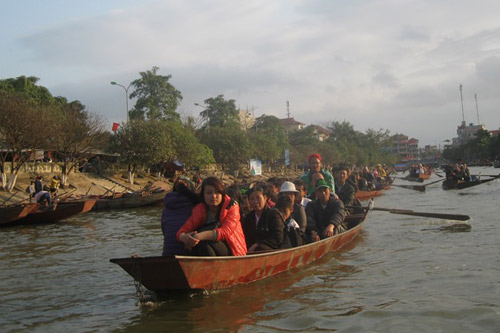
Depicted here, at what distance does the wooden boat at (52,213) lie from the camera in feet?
52.4

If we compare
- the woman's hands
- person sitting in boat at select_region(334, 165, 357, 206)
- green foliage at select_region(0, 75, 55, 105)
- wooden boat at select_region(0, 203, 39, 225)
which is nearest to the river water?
the woman's hands

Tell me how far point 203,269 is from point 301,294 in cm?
149

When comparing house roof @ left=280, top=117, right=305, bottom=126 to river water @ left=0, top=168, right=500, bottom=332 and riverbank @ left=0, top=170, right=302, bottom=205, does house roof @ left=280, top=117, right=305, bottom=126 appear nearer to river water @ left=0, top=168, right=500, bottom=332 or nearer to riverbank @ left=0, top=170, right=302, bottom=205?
riverbank @ left=0, top=170, right=302, bottom=205

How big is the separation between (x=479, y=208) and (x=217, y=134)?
98.9ft

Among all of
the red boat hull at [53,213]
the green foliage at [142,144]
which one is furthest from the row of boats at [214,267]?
the green foliage at [142,144]

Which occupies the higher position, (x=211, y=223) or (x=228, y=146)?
(x=228, y=146)

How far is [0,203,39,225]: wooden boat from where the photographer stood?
50.8 ft

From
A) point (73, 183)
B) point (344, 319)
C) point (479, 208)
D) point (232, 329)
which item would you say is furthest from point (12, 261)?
point (73, 183)

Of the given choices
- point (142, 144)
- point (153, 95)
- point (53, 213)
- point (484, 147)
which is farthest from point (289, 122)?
point (53, 213)

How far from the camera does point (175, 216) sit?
593cm

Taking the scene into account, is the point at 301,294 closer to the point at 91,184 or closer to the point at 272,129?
the point at 91,184

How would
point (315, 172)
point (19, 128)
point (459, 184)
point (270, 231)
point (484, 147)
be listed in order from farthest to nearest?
point (484, 147), point (459, 184), point (19, 128), point (315, 172), point (270, 231)

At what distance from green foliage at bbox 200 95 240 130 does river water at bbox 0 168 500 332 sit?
147 ft

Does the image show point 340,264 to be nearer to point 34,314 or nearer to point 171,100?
point 34,314
